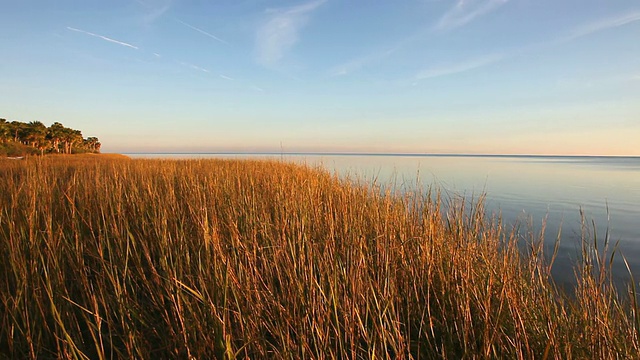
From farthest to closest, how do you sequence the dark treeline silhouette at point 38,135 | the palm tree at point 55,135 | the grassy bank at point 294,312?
1. the palm tree at point 55,135
2. the dark treeline silhouette at point 38,135
3. the grassy bank at point 294,312

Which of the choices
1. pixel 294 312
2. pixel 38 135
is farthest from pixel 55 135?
pixel 294 312

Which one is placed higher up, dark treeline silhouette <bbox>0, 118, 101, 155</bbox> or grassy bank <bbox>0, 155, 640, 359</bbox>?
dark treeline silhouette <bbox>0, 118, 101, 155</bbox>

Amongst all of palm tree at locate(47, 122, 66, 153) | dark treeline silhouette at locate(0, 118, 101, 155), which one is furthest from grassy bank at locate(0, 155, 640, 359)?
palm tree at locate(47, 122, 66, 153)

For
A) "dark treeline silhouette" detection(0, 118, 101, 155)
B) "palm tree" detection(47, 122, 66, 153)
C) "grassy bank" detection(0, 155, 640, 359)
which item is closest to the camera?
"grassy bank" detection(0, 155, 640, 359)

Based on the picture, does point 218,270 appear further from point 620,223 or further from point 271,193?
point 620,223

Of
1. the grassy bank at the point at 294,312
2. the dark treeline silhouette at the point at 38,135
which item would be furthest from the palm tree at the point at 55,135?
the grassy bank at the point at 294,312

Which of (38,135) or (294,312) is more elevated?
(38,135)

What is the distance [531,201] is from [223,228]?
12035 millimetres

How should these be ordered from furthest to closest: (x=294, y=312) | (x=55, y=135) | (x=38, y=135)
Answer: (x=55, y=135)
(x=38, y=135)
(x=294, y=312)

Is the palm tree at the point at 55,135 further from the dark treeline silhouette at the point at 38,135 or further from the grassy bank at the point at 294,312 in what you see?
the grassy bank at the point at 294,312

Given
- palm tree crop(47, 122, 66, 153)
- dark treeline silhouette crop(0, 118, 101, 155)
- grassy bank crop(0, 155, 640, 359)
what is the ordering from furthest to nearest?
palm tree crop(47, 122, 66, 153), dark treeline silhouette crop(0, 118, 101, 155), grassy bank crop(0, 155, 640, 359)

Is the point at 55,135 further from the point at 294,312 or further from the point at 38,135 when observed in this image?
the point at 294,312

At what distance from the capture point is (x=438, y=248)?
2.67 meters

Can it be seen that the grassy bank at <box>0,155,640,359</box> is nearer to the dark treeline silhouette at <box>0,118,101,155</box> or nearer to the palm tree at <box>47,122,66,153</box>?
the dark treeline silhouette at <box>0,118,101,155</box>
